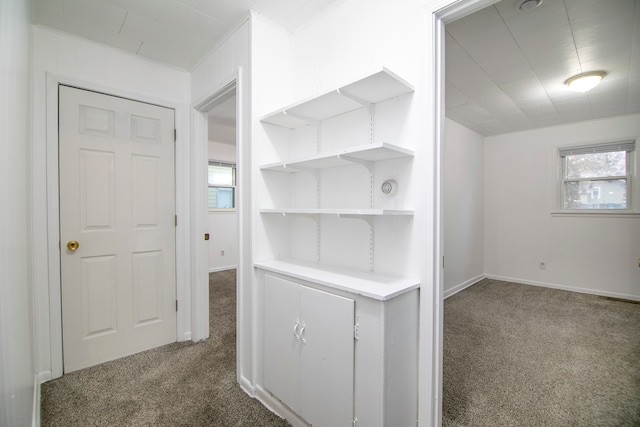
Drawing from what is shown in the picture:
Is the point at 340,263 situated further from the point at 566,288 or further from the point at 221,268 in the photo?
the point at 566,288

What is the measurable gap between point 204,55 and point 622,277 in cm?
587

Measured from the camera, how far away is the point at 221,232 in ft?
17.8

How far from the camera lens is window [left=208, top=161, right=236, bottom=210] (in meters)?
5.43

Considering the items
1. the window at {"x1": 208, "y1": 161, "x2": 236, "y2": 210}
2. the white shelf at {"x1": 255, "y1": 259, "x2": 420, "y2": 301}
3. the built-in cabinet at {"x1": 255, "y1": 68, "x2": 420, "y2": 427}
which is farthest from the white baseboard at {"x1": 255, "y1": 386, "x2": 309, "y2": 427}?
the window at {"x1": 208, "y1": 161, "x2": 236, "y2": 210}

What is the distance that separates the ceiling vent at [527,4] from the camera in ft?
5.49

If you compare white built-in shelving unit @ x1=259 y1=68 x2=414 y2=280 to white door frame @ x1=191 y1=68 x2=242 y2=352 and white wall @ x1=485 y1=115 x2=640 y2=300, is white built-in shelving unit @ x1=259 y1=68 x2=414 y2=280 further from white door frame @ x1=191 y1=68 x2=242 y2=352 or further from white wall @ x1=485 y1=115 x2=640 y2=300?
white wall @ x1=485 y1=115 x2=640 y2=300

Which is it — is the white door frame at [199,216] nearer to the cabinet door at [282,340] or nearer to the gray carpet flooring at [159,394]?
the gray carpet flooring at [159,394]

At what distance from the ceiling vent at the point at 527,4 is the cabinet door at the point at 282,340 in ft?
7.18

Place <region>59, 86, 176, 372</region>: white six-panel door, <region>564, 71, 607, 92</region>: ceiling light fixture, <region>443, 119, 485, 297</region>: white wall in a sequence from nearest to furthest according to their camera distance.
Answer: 1. <region>59, 86, 176, 372</region>: white six-panel door
2. <region>564, 71, 607, 92</region>: ceiling light fixture
3. <region>443, 119, 485, 297</region>: white wall

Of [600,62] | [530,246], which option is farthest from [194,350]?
[530,246]

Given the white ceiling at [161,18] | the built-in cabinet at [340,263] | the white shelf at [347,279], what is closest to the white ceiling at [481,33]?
the white ceiling at [161,18]

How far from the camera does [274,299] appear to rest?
1.69m

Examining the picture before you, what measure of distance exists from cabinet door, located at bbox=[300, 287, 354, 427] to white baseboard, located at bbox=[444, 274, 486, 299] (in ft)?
9.87

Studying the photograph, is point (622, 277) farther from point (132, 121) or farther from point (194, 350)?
point (132, 121)
